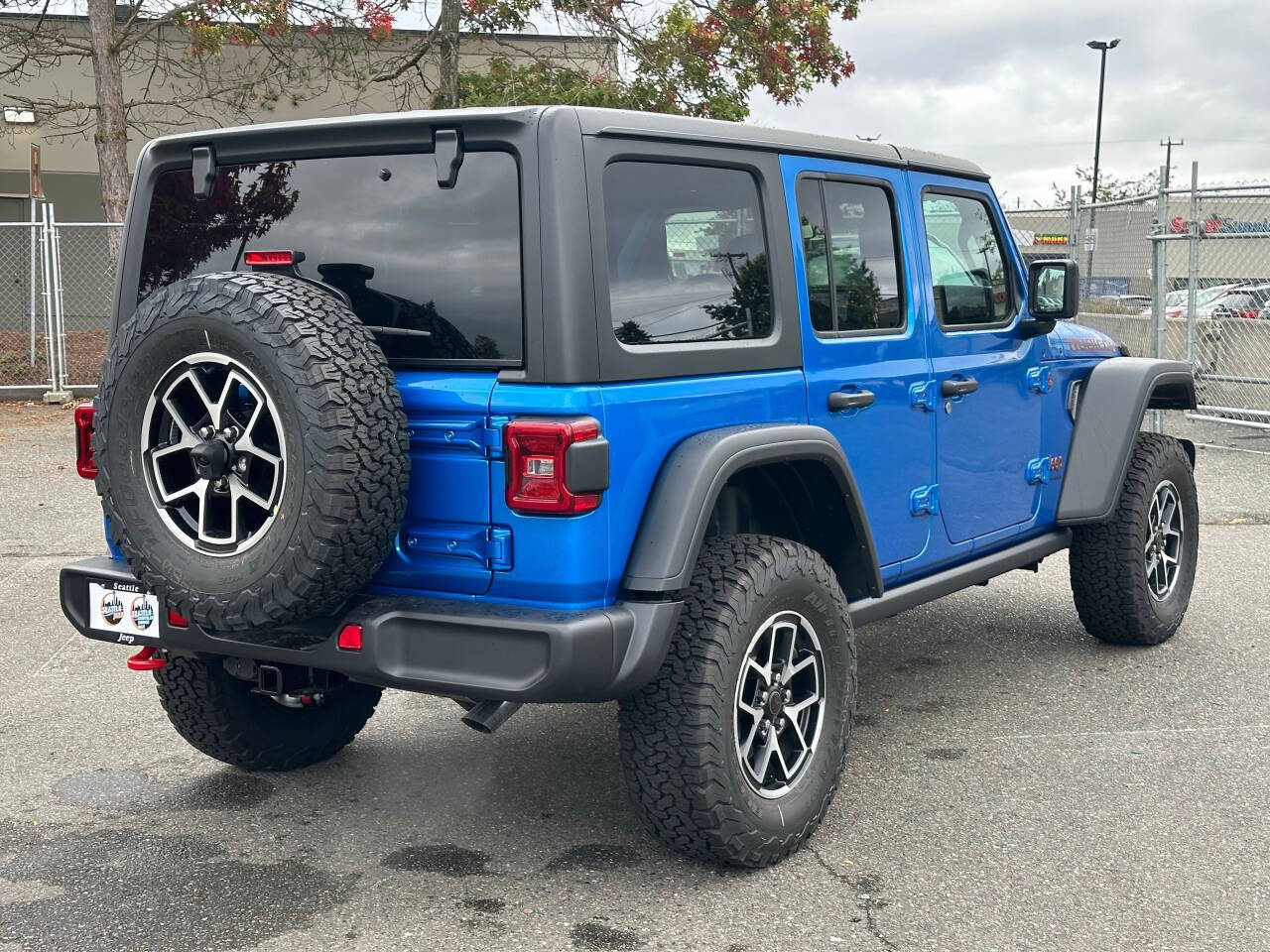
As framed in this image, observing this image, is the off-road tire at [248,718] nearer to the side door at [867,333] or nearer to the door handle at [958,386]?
the side door at [867,333]

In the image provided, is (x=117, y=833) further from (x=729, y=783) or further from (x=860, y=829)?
(x=860, y=829)

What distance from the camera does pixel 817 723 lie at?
148 inches

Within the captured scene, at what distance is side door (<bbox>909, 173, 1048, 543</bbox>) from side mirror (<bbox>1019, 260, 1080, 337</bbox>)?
5 centimetres

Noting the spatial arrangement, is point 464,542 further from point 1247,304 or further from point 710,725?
point 1247,304

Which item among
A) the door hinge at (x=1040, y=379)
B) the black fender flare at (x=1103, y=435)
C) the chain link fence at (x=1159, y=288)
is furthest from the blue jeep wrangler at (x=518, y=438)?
the chain link fence at (x=1159, y=288)

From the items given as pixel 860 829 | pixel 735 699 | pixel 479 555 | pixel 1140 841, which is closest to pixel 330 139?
pixel 479 555

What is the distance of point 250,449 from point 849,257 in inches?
78.2

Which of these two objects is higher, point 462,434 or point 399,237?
point 399,237

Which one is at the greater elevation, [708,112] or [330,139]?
[708,112]

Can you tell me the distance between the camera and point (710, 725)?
10.9 feet

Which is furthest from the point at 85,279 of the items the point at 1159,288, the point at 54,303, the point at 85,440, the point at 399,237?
the point at 399,237

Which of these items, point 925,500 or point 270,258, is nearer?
point 270,258

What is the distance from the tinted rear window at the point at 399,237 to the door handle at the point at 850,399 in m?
1.14

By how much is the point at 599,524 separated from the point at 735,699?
0.64 m
